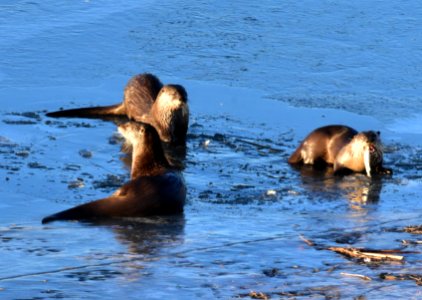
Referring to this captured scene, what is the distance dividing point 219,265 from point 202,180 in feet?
8.22

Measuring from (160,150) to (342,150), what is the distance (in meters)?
1.69

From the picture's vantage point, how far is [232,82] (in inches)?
403

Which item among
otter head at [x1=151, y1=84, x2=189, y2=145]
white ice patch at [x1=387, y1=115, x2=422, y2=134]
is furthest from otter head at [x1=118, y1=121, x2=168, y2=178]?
white ice patch at [x1=387, y1=115, x2=422, y2=134]

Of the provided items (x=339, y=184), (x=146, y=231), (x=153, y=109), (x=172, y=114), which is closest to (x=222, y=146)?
(x=172, y=114)

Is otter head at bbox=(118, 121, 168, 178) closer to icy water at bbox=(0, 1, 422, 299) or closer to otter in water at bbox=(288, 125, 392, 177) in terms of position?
icy water at bbox=(0, 1, 422, 299)

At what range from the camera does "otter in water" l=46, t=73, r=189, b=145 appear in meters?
8.96

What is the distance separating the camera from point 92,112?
30.8 ft

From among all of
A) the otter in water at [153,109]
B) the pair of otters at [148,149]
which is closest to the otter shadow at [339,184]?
the pair of otters at [148,149]

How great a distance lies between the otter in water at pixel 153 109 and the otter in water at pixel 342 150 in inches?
43.4

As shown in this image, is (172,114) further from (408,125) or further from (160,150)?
(408,125)

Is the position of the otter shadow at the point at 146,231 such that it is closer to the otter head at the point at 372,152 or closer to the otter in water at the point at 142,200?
the otter in water at the point at 142,200

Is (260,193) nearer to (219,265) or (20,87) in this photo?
(219,265)

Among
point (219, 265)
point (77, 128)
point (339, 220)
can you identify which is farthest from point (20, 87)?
point (219, 265)

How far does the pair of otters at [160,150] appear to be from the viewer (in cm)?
612
